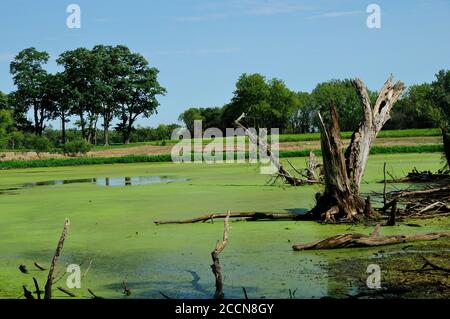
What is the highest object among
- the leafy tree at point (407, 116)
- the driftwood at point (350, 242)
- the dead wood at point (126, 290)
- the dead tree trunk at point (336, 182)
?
the leafy tree at point (407, 116)

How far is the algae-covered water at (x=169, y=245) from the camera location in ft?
19.9

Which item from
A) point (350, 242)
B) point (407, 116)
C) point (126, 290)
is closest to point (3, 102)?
point (407, 116)

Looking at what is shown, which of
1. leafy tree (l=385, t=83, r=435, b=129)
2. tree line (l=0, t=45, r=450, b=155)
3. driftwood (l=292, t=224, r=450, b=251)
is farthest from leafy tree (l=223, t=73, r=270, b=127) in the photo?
driftwood (l=292, t=224, r=450, b=251)

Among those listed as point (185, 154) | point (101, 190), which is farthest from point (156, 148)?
point (101, 190)

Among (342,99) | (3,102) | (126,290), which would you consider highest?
(342,99)

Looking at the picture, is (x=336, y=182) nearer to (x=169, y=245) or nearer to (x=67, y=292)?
(x=169, y=245)

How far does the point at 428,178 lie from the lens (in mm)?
14883

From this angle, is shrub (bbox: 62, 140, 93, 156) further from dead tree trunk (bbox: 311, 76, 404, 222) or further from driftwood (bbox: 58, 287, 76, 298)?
driftwood (bbox: 58, 287, 76, 298)

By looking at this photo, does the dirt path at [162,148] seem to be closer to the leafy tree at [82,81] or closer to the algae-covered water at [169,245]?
the leafy tree at [82,81]

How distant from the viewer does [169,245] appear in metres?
8.30

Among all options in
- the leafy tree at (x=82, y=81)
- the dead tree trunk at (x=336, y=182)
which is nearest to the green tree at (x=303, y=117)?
the leafy tree at (x=82, y=81)

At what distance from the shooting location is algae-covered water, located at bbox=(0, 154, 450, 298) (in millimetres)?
6059

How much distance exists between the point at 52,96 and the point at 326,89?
1457 inches

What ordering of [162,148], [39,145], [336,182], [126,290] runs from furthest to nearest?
[162,148]
[39,145]
[336,182]
[126,290]
